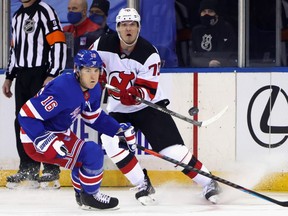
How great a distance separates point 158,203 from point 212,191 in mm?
322

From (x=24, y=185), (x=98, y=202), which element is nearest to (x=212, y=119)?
(x=98, y=202)

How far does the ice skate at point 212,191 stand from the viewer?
6359mm

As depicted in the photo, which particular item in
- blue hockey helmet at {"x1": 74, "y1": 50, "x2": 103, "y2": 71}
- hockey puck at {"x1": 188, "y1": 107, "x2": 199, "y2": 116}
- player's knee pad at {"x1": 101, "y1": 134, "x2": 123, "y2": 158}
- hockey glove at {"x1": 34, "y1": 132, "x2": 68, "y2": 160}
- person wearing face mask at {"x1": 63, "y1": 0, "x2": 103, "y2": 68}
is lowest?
player's knee pad at {"x1": 101, "y1": 134, "x2": 123, "y2": 158}

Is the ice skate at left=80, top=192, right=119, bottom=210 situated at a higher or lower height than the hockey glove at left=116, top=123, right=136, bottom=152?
lower

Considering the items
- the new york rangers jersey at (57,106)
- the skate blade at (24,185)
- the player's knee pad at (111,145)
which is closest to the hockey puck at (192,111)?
the player's knee pad at (111,145)

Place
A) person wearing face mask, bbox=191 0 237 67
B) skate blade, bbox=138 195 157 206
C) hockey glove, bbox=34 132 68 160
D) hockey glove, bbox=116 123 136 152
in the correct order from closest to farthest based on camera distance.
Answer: hockey glove, bbox=34 132 68 160, hockey glove, bbox=116 123 136 152, skate blade, bbox=138 195 157 206, person wearing face mask, bbox=191 0 237 67

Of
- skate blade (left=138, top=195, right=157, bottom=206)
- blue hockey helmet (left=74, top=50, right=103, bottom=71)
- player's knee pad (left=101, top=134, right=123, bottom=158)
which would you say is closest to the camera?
blue hockey helmet (left=74, top=50, right=103, bottom=71)

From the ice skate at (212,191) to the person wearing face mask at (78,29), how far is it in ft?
5.39

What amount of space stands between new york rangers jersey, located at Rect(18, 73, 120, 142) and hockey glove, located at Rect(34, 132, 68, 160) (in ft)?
0.09

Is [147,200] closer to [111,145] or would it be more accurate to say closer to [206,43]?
[111,145]

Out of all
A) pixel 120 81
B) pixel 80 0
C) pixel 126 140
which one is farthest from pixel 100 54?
pixel 80 0

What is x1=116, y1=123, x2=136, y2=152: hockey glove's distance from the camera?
6.10 metres

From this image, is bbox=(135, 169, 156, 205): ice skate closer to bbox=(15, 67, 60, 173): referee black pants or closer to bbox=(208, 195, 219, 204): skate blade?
bbox=(208, 195, 219, 204): skate blade

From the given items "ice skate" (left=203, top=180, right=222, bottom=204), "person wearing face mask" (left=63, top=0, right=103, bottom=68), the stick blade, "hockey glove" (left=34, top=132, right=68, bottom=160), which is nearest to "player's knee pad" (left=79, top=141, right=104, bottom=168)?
"hockey glove" (left=34, top=132, right=68, bottom=160)
